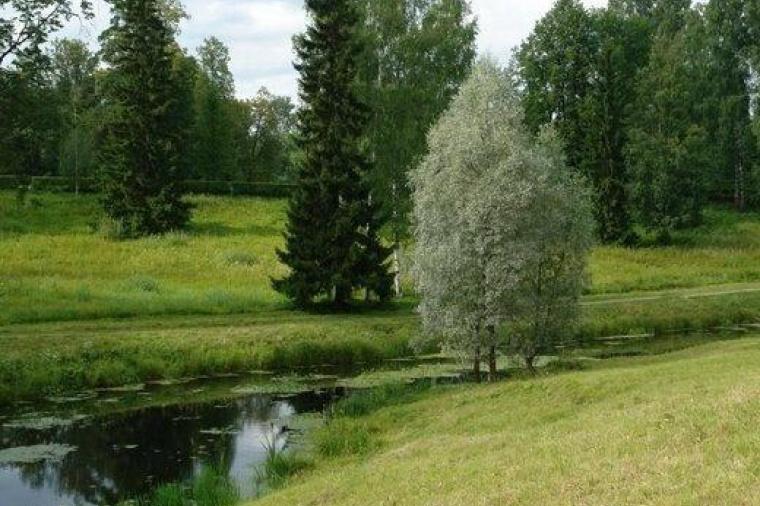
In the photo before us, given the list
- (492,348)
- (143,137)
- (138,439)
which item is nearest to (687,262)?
(492,348)

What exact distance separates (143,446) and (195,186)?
60124 millimetres

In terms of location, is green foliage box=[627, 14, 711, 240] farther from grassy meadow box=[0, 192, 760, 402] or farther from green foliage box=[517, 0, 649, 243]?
grassy meadow box=[0, 192, 760, 402]

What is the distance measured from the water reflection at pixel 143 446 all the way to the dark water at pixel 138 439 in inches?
1.1

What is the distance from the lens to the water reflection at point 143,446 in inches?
845

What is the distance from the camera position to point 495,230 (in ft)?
93.2

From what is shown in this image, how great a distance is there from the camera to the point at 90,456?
2389 cm

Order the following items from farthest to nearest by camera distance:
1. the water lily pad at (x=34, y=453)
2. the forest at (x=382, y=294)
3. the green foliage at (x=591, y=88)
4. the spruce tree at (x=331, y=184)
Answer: the green foliage at (x=591, y=88) → the spruce tree at (x=331, y=184) → the water lily pad at (x=34, y=453) → the forest at (x=382, y=294)

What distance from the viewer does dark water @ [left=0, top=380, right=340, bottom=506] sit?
2169cm

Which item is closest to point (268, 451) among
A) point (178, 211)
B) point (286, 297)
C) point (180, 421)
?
point (180, 421)

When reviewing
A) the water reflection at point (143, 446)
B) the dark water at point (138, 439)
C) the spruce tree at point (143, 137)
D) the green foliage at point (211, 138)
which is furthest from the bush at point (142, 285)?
the green foliage at point (211, 138)

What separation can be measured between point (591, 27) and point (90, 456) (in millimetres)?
80638

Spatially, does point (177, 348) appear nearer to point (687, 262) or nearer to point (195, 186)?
point (687, 262)

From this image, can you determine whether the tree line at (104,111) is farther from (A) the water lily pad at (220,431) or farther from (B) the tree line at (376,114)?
(A) the water lily pad at (220,431)

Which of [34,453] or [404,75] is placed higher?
[404,75]
